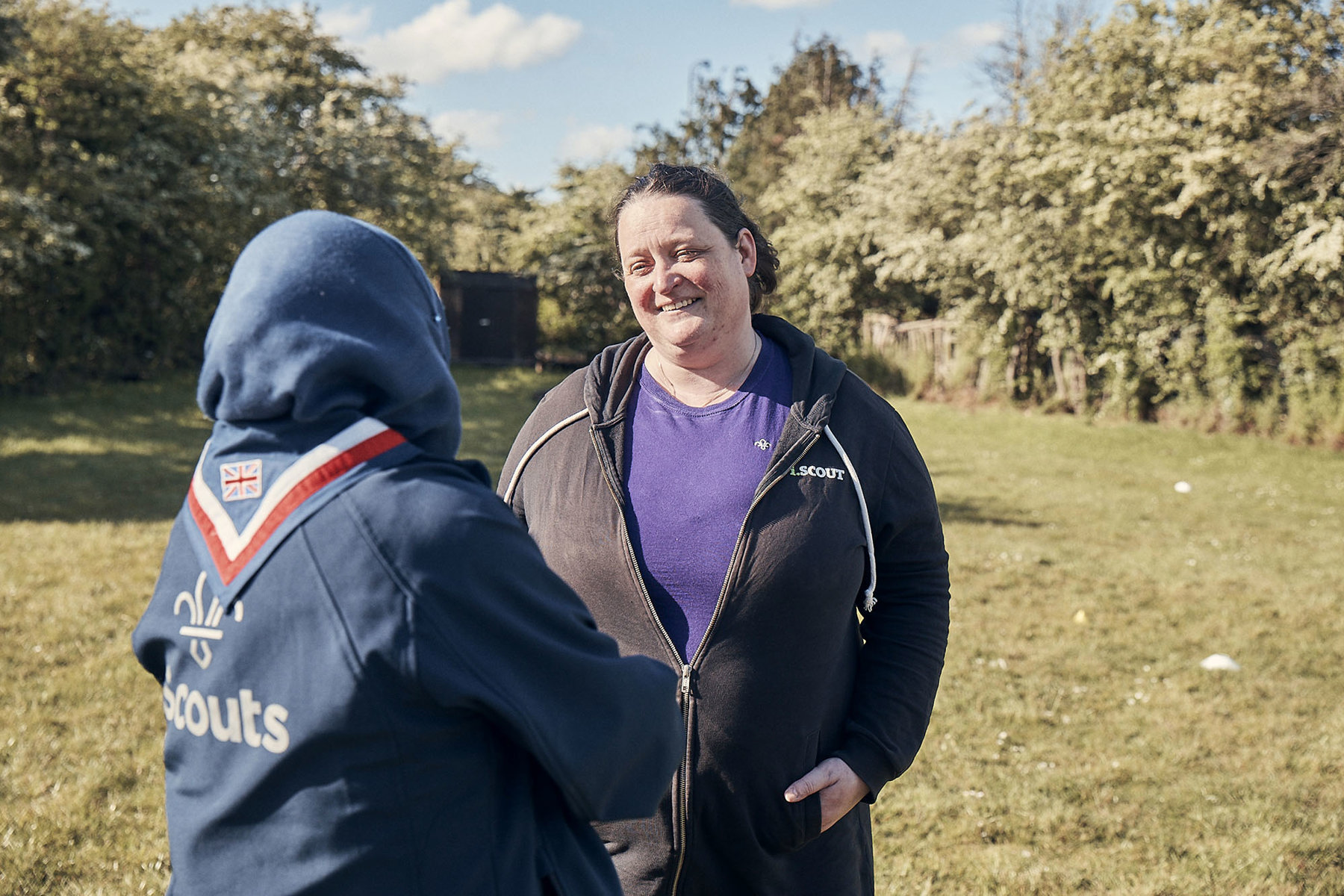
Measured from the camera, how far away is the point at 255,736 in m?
1.25

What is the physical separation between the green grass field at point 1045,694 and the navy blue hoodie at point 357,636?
2.89 meters

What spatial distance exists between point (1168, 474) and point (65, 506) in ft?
40.2

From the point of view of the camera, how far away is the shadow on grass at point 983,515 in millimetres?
9944

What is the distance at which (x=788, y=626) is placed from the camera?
6.97 ft

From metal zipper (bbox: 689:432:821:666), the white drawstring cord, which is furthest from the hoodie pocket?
the white drawstring cord

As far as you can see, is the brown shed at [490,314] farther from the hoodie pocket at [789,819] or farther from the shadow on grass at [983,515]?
the hoodie pocket at [789,819]

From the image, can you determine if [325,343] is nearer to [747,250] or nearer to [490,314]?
[747,250]

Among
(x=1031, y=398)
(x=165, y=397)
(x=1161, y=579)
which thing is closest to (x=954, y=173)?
(x=1031, y=398)

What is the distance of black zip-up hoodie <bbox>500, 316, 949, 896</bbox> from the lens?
83.0 inches

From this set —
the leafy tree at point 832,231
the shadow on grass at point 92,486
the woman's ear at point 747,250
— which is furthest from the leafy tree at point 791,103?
the woman's ear at point 747,250

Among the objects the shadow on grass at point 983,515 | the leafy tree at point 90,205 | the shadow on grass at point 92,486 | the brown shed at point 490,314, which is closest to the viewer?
the shadow on grass at point 92,486

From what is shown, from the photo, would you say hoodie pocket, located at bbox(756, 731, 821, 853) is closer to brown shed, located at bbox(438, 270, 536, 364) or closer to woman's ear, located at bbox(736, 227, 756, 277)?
woman's ear, located at bbox(736, 227, 756, 277)

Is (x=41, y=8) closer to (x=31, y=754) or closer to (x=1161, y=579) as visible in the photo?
(x=31, y=754)

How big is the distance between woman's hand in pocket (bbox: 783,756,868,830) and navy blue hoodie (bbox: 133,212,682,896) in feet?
2.76
